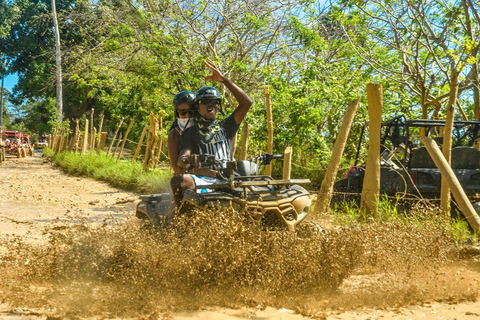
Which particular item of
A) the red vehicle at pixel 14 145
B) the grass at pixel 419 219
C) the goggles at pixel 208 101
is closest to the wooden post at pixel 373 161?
the grass at pixel 419 219

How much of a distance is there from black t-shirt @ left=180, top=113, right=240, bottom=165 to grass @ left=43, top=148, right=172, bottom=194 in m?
4.04

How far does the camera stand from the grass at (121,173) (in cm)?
1277

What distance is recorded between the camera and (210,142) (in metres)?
5.32

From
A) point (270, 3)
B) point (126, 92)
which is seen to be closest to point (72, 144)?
point (126, 92)

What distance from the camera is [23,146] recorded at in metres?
34.6

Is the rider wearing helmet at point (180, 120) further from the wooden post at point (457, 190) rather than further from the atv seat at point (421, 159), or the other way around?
the atv seat at point (421, 159)

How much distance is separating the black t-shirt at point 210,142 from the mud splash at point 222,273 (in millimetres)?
841

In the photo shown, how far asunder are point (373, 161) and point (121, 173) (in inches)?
382

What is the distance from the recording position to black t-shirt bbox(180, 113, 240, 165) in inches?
208

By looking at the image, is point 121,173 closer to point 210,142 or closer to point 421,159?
point 421,159

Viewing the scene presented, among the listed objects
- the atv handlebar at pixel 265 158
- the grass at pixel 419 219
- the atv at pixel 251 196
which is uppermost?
the atv handlebar at pixel 265 158

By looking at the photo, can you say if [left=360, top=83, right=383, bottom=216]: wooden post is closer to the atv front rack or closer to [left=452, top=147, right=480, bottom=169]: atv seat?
[left=452, top=147, right=480, bottom=169]: atv seat

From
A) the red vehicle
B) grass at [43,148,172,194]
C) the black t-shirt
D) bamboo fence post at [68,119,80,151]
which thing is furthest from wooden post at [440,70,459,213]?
the red vehicle

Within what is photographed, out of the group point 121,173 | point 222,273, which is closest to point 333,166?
point 222,273
